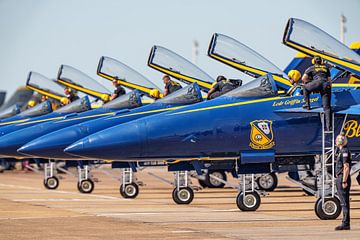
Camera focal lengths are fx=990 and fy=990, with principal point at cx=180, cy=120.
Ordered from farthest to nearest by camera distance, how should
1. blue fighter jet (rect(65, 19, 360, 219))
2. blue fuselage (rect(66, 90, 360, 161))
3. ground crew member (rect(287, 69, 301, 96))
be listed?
ground crew member (rect(287, 69, 301, 96)), blue fuselage (rect(66, 90, 360, 161)), blue fighter jet (rect(65, 19, 360, 219))

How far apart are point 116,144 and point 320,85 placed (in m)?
4.26

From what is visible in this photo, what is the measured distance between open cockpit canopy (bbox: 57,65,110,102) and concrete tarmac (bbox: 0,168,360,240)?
4269mm

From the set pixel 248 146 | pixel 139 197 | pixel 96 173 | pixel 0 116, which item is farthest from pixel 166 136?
pixel 96 173

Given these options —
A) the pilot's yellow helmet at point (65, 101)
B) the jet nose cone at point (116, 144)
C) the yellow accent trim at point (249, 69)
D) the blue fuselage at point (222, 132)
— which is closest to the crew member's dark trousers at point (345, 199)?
the blue fuselage at point (222, 132)

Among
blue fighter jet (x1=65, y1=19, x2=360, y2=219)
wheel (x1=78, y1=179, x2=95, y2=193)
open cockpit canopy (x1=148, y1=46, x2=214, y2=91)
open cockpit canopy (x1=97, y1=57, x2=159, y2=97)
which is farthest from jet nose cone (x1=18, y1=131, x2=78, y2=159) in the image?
blue fighter jet (x1=65, y1=19, x2=360, y2=219)

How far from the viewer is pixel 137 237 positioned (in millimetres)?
14125

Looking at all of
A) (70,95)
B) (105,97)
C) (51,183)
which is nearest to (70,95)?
(70,95)

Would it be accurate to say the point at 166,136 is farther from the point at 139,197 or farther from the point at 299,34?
the point at 139,197

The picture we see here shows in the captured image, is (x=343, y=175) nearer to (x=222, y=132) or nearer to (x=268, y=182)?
(x=222, y=132)

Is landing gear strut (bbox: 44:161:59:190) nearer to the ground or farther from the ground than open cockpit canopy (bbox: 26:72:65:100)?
nearer to the ground

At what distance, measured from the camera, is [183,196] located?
71.9 ft

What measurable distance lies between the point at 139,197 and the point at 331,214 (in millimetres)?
8541

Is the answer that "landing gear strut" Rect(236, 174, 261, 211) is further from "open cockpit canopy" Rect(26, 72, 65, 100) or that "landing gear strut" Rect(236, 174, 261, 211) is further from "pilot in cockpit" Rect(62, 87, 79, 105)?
"open cockpit canopy" Rect(26, 72, 65, 100)

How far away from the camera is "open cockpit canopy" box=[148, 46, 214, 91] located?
2430 cm
